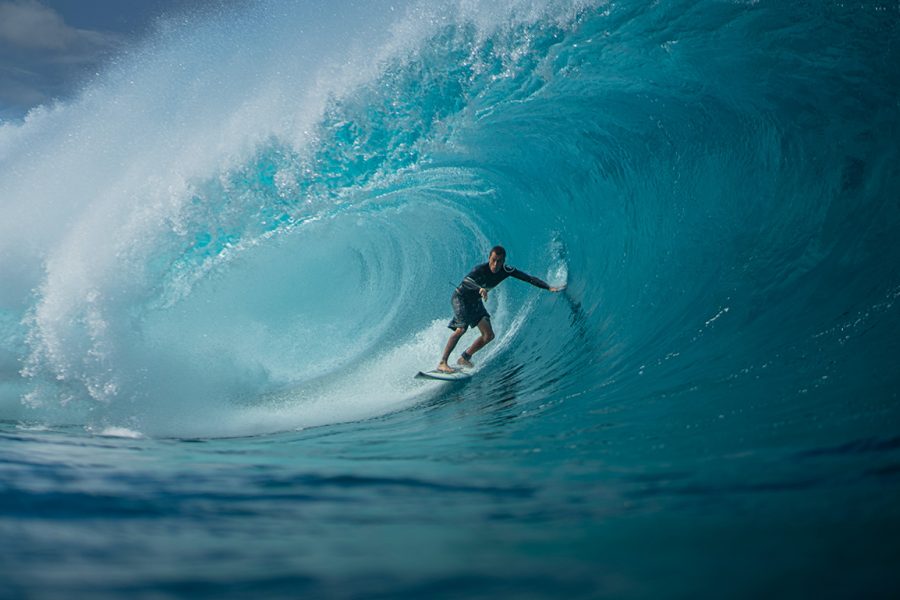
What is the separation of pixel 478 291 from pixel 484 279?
0.47 feet

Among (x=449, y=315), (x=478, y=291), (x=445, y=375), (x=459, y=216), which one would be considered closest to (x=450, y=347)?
(x=445, y=375)

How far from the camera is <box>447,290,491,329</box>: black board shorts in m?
6.55

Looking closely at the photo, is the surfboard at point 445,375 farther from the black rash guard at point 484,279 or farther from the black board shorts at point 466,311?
the black rash guard at point 484,279

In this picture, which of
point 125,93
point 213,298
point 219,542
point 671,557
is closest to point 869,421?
point 671,557

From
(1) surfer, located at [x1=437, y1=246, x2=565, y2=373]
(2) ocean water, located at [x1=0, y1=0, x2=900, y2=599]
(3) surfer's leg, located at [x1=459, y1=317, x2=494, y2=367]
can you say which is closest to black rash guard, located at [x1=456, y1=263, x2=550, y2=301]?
(1) surfer, located at [x1=437, y1=246, x2=565, y2=373]

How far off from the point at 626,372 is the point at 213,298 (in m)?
5.34

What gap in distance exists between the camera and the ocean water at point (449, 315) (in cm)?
185

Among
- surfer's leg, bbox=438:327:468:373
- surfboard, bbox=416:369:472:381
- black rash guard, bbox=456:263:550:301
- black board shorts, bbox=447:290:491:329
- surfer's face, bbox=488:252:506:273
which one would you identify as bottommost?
surfboard, bbox=416:369:472:381

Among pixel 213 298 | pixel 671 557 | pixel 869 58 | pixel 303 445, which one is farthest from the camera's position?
pixel 213 298

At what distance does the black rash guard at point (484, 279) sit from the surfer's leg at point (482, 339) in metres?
0.35

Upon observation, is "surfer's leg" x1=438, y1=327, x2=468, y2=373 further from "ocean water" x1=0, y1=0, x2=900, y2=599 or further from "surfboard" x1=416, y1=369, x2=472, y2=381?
"ocean water" x1=0, y1=0, x2=900, y2=599

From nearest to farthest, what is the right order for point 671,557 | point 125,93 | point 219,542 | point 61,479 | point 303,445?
1. point 671,557
2. point 219,542
3. point 61,479
4. point 303,445
5. point 125,93

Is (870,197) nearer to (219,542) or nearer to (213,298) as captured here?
(219,542)

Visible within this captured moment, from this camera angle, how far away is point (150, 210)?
7.15 meters
